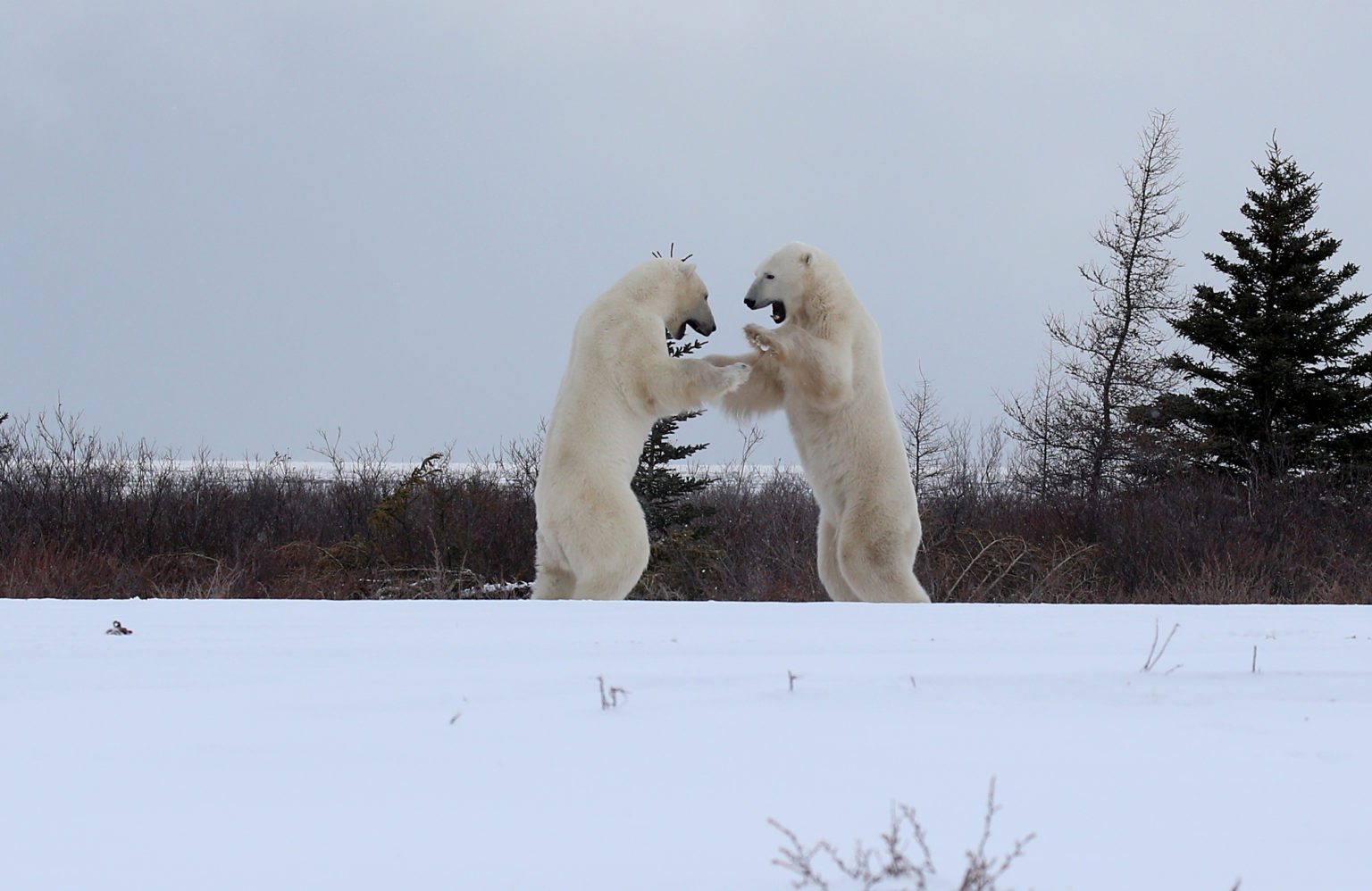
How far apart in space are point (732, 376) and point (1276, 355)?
52.0 feet

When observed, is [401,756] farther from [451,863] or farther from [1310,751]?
[1310,751]

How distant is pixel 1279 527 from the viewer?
36.9 feet

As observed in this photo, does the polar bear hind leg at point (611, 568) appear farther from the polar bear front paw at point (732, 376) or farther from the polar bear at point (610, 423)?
the polar bear front paw at point (732, 376)

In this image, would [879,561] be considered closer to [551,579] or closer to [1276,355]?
[551,579]

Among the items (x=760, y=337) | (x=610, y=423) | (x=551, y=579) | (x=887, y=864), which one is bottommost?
(x=887, y=864)

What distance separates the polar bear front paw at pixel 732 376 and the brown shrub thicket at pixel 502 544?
3.52 metres

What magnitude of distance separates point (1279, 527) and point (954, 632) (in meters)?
10.4

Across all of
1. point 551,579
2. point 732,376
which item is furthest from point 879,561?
point 551,579

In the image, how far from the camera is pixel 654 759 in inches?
55.3

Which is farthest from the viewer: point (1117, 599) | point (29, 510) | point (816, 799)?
point (29, 510)

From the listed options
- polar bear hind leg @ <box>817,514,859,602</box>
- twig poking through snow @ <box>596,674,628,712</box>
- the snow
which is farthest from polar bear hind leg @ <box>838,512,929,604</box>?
twig poking through snow @ <box>596,674,628,712</box>

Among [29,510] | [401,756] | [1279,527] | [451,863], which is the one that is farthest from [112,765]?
[1279,527]

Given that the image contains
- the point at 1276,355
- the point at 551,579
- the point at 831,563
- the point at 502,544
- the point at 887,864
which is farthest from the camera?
the point at 1276,355

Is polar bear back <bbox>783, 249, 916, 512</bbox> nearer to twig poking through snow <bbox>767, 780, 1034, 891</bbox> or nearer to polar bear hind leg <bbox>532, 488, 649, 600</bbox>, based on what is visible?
polar bear hind leg <bbox>532, 488, 649, 600</bbox>
